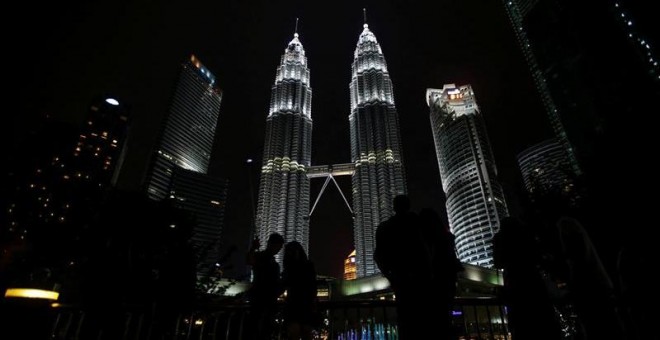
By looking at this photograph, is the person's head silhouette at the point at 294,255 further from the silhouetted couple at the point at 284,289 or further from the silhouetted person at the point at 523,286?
the silhouetted person at the point at 523,286

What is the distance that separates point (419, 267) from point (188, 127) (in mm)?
157571

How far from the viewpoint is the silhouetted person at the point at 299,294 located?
5605 mm

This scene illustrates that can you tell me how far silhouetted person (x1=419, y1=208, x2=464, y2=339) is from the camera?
4516 mm

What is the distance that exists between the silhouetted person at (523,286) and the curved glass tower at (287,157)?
86812mm

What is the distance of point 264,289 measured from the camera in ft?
19.0

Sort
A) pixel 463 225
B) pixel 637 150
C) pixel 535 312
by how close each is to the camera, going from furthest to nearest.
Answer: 1. pixel 463 225
2. pixel 637 150
3. pixel 535 312

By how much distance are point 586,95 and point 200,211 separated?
387 feet

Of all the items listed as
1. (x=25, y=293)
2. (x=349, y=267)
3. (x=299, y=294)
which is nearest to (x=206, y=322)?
(x=299, y=294)

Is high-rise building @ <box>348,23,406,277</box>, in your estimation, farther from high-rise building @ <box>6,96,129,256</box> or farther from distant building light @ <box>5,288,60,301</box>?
distant building light @ <box>5,288,60,301</box>

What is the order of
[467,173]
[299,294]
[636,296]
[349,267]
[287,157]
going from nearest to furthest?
[636,296]
[299,294]
[287,157]
[467,173]
[349,267]

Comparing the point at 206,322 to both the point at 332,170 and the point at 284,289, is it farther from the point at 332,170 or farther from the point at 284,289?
the point at 332,170

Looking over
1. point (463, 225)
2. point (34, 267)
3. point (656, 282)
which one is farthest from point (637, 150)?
point (463, 225)

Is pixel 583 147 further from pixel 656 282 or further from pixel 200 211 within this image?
pixel 200 211

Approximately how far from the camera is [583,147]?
2295 inches
